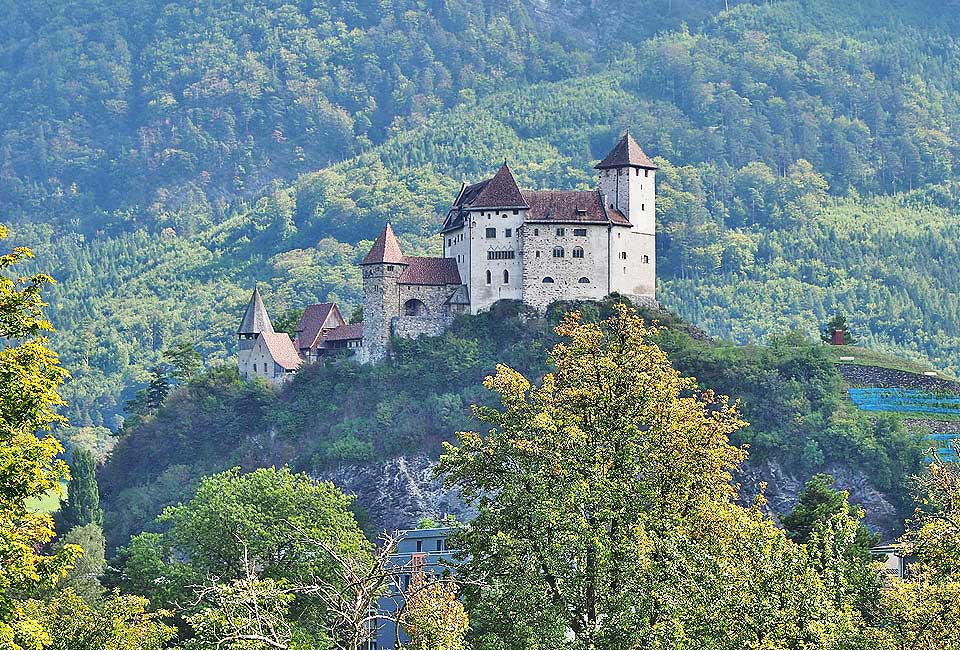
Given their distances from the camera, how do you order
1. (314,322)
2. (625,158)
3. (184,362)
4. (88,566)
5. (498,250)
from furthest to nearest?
(184,362)
(314,322)
(625,158)
(498,250)
(88,566)

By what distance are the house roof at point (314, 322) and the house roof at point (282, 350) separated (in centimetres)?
74

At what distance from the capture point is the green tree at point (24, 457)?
36.8m

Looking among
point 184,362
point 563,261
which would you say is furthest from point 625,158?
point 184,362

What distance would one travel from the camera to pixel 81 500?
125312 mm

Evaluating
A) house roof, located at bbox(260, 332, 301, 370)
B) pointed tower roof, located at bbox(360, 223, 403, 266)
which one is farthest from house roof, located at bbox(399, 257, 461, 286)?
house roof, located at bbox(260, 332, 301, 370)

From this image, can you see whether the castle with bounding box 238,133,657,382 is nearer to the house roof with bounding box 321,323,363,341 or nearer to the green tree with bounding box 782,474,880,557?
the house roof with bounding box 321,323,363,341

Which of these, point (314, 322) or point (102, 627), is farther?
point (314, 322)

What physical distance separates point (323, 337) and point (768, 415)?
31.7 meters

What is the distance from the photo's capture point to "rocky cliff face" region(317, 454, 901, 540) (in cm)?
11212

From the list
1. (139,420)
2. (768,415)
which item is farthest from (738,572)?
(139,420)

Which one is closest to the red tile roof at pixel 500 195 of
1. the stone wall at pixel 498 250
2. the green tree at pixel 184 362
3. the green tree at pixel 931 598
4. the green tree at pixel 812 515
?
the stone wall at pixel 498 250

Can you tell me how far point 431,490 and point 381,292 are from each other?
44.3ft

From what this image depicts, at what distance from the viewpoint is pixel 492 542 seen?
44.8 meters

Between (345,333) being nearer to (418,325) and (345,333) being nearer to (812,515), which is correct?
(418,325)
